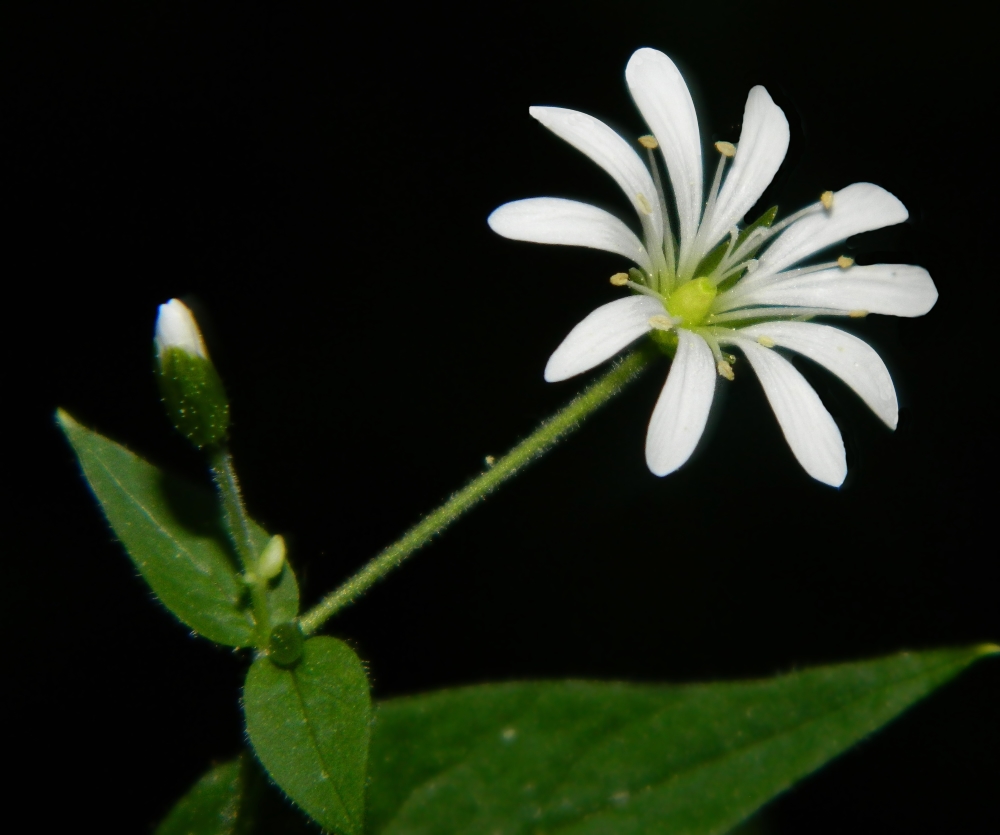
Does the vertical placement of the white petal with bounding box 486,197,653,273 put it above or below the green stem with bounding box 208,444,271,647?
above

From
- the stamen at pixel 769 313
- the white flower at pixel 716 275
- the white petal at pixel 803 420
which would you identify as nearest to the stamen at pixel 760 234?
the white flower at pixel 716 275

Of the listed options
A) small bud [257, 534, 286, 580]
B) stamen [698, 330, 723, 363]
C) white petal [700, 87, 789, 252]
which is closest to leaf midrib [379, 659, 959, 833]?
small bud [257, 534, 286, 580]

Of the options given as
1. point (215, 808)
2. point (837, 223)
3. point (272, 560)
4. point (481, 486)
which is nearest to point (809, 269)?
point (837, 223)

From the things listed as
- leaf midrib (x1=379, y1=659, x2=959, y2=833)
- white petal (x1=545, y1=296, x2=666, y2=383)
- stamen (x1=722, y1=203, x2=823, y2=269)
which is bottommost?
leaf midrib (x1=379, y1=659, x2=959, y2=833)

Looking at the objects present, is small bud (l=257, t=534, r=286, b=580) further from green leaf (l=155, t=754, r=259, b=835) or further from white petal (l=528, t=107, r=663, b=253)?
white petal (l=528, t=107, r=663, b=253)

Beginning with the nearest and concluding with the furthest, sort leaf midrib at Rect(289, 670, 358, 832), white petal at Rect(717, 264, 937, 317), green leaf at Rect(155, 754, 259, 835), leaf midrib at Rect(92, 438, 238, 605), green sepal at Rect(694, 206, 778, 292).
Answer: leaf midrib at Rect(289, 670, 358, 832), leaf midrib at Rect(92, 438, 238, 605), green leaf at Rect(155, 754, 259, 835), white petal at Rect(717, 264, 937, 317), green sepal at Rect(694, 206, 778, 292)

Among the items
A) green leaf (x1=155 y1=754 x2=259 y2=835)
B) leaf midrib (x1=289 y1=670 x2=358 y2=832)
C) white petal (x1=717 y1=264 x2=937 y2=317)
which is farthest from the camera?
white petal (x1=717 y1=264 x2=937 y2=317)

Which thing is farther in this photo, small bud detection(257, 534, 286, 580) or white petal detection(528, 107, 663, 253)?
white petal detection(528, 107, 663, 253)
